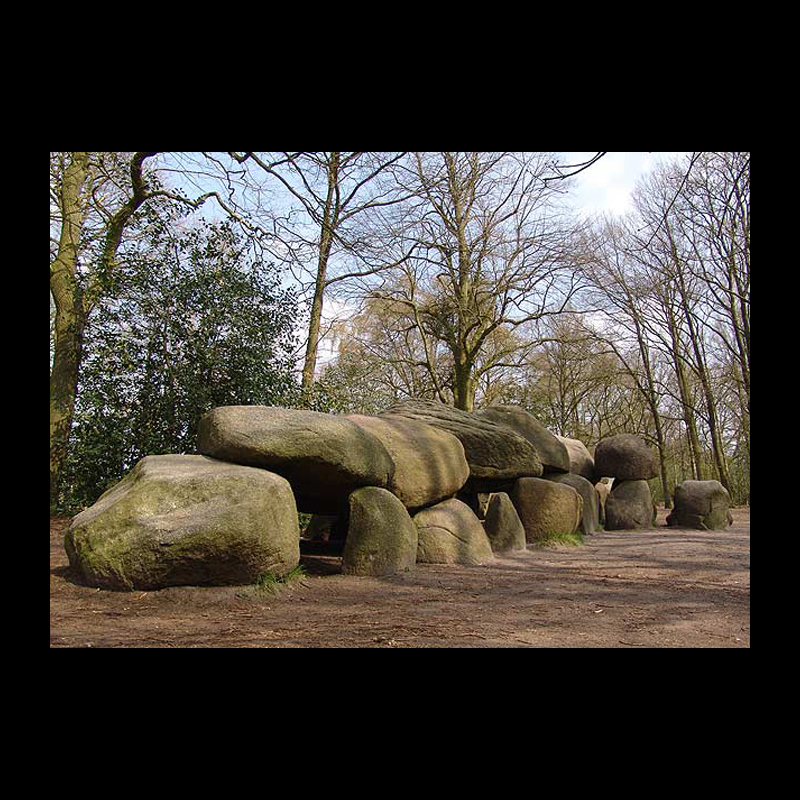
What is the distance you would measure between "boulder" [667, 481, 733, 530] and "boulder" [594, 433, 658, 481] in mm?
927

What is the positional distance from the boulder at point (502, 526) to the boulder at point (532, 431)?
7.48 feet

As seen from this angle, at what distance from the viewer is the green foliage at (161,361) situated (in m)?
8.57

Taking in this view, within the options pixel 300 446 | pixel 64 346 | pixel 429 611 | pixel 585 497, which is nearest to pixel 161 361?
pixel 64 346

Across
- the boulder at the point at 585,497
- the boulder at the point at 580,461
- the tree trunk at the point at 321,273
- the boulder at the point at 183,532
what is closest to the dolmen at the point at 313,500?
the boulder at the point at 183,532

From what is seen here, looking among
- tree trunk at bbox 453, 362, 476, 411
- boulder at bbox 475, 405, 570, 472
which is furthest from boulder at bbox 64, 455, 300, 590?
tree trunk at bbox 453, 362, 476, 411

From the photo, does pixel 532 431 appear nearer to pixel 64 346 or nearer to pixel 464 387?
pixel 464 387

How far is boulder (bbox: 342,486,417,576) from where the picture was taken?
6445 millimetres

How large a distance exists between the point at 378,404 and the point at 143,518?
1282 cm

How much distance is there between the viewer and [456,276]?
16.6m

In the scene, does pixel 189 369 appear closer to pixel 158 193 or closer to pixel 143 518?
pixel 158 193

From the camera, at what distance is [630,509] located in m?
13.6

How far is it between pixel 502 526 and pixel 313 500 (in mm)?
2648

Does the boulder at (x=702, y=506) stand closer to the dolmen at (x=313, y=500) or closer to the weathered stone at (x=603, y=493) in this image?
the weathered stone at (x=603, y=493)

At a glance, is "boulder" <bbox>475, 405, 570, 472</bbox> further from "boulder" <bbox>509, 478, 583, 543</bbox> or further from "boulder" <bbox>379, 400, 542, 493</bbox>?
"boulder" <bbox>379, 400, 542, 493</bbox>
